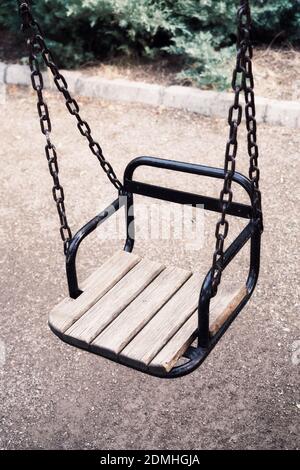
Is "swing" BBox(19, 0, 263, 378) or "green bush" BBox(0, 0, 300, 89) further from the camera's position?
"green bush" BBox(0, 0, 300, 89)

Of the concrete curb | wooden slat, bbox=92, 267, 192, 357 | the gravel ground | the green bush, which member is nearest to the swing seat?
wooden slat, bbox=92, 267, 192, 357

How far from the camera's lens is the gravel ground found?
2.37 metres

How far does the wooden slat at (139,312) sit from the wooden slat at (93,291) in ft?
0.38

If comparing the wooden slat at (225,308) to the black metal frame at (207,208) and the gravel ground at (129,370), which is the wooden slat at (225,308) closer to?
the black metal frame at (207,208)

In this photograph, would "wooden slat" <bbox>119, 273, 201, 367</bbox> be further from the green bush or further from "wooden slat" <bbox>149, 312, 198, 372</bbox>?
the green bush

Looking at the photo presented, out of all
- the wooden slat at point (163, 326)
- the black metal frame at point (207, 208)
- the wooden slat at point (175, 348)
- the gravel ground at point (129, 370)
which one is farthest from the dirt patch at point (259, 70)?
the wooden slat at point (175, 348)

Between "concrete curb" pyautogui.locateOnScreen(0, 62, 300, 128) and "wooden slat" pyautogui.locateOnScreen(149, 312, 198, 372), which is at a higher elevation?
"concrete curb" pyautogui.locateOnScreen(0, 62, 300, 128)

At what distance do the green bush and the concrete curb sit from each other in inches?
6.1

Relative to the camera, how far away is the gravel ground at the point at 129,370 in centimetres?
237

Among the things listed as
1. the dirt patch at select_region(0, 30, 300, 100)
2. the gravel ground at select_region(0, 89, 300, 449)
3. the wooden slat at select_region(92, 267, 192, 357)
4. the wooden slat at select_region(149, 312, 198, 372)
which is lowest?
the gravel ground at select_region(0, 89, 300, 449)

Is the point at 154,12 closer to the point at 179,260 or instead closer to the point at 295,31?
the point at 295,31

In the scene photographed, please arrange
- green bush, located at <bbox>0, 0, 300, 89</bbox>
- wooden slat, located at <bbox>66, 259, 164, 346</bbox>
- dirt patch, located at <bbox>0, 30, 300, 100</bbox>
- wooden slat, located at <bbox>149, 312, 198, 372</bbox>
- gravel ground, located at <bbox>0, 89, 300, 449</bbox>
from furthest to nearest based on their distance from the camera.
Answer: green bush, located at <bbox>0, 0, 300, 89</bbox> < dirt patch, located at <bbox>0, 30, 300, 100</bbox> < gravel ground, located at <bbox>0, 89, 300, 449</bbox> < wooden slat, located at <bbox>66, 259, 164, 346</bbox> < wooden slat, located at <bbox>149, 312, 198, 372</bbox>
